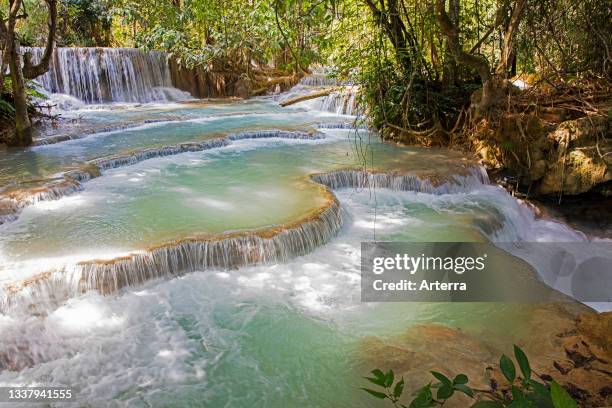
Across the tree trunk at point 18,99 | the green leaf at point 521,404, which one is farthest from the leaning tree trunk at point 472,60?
the tree trunk at point 18,99

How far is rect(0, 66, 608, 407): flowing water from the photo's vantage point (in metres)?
3.11

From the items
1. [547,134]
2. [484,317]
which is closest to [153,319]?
[484,317]

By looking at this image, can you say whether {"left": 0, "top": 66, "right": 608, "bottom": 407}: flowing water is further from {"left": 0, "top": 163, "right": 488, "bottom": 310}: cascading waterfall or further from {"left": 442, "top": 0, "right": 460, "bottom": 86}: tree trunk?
{"left": 442, "top": 0, "right": 460, "bottom": 86}: tree trunk

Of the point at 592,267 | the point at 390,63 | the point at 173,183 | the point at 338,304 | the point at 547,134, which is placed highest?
the point at 390,63

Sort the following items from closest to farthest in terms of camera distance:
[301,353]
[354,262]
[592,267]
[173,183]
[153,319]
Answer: [301,353] < [153,319] < [354,262] < [592,267] < [173,183]

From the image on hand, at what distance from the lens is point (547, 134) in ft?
20.2

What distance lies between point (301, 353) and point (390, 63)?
235 inches

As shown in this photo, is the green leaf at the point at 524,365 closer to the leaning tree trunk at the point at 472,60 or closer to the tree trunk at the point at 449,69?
the leaning tree trunk at the point at 472,60

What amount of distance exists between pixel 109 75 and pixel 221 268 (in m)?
11.9

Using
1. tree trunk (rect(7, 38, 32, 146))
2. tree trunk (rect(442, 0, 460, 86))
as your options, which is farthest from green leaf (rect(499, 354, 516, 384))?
tree trunk (rect(7, 38, 32, 146))

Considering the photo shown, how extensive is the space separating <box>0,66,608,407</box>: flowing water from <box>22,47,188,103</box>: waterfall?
7.07 metres

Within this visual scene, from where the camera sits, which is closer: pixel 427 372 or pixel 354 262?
pixel 427 372

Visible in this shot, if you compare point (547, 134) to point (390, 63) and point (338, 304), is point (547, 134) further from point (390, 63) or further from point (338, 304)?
point (338, 304)

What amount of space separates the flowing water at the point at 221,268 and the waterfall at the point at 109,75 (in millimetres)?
7073
